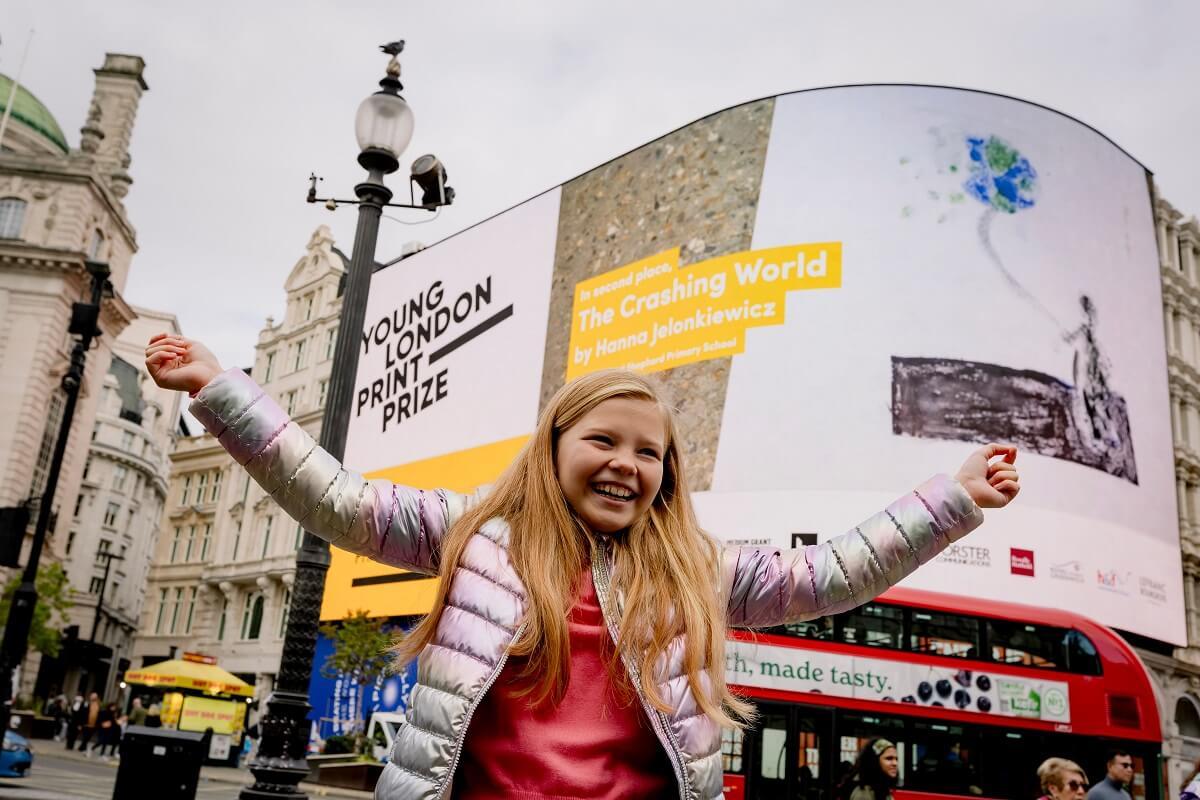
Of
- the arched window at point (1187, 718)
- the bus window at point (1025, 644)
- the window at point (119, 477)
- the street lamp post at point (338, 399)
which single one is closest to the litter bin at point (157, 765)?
the street lamp post at point (338, 399)

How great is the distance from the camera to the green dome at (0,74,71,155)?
42250 millimetres

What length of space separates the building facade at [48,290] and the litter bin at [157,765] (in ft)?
91.0

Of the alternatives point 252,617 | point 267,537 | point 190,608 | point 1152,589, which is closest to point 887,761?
point 1152,589

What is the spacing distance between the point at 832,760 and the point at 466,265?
67.4ft

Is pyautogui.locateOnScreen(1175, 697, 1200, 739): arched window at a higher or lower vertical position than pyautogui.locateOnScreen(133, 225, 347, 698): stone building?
lower

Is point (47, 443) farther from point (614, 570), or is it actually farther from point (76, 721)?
point (614, 570)

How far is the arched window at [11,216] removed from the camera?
3609 cm

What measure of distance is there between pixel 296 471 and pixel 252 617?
1630 inches

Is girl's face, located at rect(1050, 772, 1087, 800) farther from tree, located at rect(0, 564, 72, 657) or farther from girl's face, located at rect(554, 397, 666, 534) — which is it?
tree, located at rect(0, 564, 72, 657)

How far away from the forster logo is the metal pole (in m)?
17.8

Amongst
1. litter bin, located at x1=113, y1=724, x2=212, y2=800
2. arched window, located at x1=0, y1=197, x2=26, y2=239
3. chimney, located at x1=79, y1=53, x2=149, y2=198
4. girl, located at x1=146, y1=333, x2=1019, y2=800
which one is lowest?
litter bin, located at x1=113, y1=724, x2=212, y2=800

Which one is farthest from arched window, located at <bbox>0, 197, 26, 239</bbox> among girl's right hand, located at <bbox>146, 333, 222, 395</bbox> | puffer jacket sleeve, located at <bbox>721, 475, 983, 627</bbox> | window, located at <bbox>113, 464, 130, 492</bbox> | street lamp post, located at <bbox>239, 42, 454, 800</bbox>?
puffer jacket sleeve, located at <bbox>721, 475, 983, 627</bbox>

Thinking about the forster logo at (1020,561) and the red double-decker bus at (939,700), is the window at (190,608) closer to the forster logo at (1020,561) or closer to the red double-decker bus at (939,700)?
the forster logo at (1020,561)

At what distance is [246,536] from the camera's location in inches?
1623
